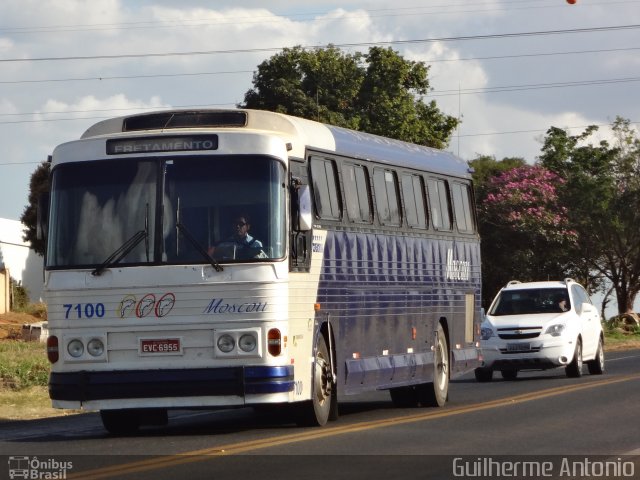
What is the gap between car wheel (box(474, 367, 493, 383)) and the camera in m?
27.9

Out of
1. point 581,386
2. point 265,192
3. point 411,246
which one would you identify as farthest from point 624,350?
point 265,192

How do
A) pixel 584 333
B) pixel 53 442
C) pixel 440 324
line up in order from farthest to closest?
1. pixel 584 333
2. pixel 440 324
3. pixel 53 442

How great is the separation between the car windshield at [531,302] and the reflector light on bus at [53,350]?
1453 cm

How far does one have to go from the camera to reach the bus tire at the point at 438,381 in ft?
67.3

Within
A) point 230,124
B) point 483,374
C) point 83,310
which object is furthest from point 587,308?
point 83,310

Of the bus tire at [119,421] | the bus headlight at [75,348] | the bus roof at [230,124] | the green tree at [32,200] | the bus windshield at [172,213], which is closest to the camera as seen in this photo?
the bus windshield at [172,213]

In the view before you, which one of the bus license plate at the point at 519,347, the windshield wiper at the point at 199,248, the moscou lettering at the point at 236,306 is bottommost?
the bus license plate at the point at 519,347

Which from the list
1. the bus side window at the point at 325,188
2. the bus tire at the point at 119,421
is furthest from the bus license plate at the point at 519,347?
the bus tire at the point at 119,421

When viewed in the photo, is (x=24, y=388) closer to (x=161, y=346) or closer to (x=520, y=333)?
(x=520, y=333)

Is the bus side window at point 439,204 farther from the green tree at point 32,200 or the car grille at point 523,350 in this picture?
Answer: the green tree at point 32,200

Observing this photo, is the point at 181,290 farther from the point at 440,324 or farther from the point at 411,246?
the point at 440,324

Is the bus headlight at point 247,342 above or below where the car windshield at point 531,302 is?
below

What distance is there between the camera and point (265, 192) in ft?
50.2

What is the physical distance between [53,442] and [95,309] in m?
1.38
